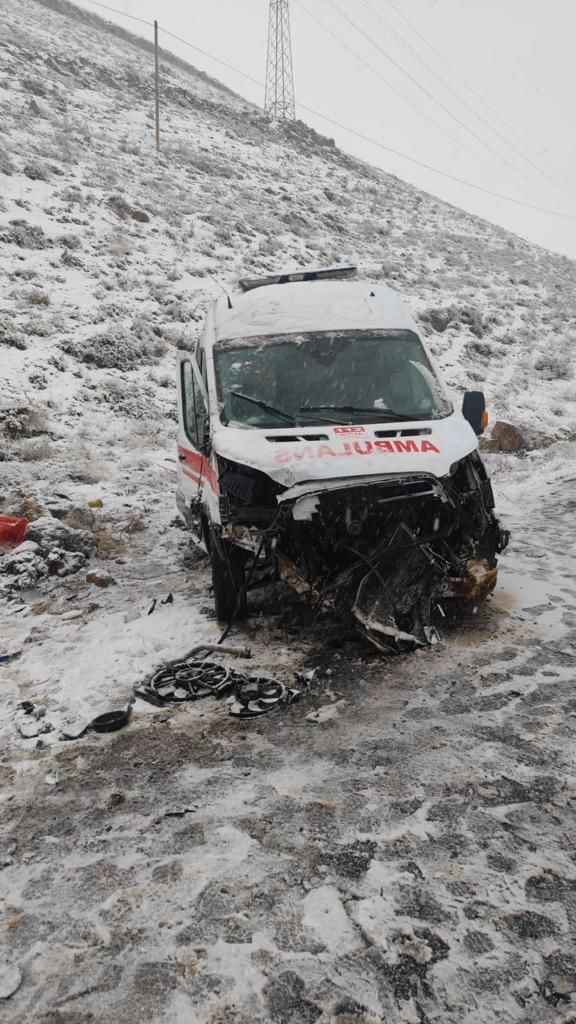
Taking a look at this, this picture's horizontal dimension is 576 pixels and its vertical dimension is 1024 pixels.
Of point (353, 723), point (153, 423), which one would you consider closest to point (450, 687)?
point (353, 723)

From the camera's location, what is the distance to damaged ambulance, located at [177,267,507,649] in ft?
13.8

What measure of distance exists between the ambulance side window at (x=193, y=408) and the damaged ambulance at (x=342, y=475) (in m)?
0.04

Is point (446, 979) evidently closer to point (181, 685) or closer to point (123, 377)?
point (181, 685)

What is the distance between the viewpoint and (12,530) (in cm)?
675

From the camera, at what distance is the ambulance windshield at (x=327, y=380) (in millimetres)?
5016

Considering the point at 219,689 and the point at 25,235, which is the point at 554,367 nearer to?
the point at 25,235

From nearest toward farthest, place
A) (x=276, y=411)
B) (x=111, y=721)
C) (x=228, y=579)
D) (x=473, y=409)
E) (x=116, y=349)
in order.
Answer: (x=111, y=721)
(x=228, y=579)
(x=276, y=411)
(x=473, y=409)
(x=116, y=349)

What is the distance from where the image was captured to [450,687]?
4.10 meters

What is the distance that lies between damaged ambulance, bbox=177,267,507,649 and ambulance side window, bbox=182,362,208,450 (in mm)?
45

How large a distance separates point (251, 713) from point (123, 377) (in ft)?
32.6

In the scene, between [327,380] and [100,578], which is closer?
[327,380]

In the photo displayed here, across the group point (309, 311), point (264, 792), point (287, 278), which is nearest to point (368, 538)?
point (264, 792)

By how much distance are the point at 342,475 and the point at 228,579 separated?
1280 millimetres

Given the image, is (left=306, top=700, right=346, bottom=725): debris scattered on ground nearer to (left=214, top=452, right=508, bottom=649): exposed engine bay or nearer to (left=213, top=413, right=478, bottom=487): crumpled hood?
(left=214, top=452, right=508, bottom=649): exposed engine bay
